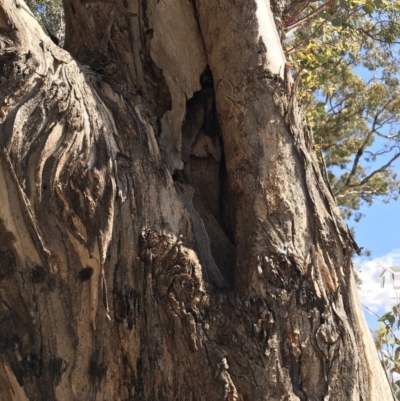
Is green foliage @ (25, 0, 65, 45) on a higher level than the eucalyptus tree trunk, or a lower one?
higher

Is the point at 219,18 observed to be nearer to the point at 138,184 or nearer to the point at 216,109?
the point at 216,109

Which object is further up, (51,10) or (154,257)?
(51,10)

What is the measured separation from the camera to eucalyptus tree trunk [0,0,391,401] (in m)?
1.63

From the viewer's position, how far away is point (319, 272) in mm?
1752

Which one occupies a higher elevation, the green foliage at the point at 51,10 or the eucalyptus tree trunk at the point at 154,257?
the green foliage at the point at 51,10

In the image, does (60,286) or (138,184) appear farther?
(138,184)

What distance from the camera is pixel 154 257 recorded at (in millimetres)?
1685

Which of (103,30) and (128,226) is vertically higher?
(103,30)

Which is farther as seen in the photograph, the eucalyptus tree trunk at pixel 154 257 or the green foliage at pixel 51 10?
the green foliage at pixel 51 10

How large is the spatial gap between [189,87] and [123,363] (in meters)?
1.03

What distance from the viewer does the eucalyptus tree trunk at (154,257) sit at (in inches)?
64.2

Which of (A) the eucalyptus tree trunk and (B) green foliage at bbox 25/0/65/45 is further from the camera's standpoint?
(B) green foliage at bbox 25/0/65/45

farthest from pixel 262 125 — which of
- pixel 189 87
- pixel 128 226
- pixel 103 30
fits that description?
pixel 103 30

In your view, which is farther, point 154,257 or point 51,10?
point 51,10
